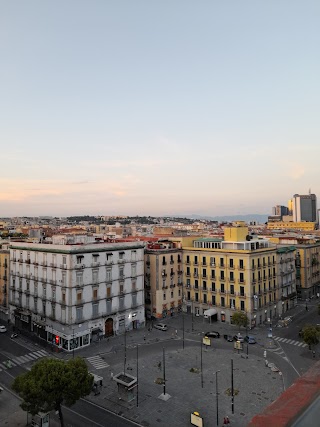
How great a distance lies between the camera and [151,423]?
39094 mm

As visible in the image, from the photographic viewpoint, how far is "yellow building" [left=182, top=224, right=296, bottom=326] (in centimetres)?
7819

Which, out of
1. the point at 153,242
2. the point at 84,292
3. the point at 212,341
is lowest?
the point at 212,341

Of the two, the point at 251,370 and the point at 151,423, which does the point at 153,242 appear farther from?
the point at 151,423

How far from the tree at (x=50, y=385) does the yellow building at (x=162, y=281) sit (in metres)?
49.8

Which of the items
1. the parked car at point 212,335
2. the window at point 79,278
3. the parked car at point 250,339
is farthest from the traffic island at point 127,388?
the parked car at point 250,339

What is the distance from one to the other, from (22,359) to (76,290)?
574 inches

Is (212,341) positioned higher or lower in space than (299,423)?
lower

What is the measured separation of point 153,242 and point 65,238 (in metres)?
30.0

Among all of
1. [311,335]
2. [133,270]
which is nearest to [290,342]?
[311,335]

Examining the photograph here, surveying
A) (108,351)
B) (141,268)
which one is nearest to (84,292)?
(108,351)

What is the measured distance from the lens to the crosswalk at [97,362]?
184 feet

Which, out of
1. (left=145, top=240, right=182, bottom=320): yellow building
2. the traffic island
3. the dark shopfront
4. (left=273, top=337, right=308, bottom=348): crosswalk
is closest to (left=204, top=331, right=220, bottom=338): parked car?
(left=273, top=337, right=308, bottom=348): crosswalk

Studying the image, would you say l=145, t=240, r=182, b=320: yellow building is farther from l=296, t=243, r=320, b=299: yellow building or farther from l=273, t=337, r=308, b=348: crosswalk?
l=296, t=243, r=320, b=299: yellow building

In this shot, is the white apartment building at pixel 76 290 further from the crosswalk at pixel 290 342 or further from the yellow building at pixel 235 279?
the crosswalk at pixel 290 342
